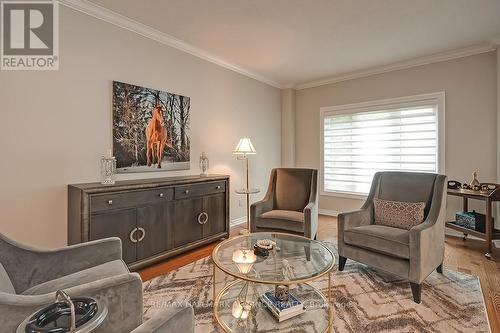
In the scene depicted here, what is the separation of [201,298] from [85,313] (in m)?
1.43

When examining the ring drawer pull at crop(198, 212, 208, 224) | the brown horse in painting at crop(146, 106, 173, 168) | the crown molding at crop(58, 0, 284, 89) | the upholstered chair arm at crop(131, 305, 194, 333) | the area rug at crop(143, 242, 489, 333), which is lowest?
the area rug at crop(143, 242, 489, 333)

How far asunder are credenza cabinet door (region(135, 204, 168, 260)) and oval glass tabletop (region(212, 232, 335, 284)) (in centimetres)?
93

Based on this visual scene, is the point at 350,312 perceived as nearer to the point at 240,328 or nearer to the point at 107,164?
the point at 240,328

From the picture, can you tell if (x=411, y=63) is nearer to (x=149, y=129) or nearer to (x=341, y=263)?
(x=341, y=263)

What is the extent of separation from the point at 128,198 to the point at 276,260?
152 cm

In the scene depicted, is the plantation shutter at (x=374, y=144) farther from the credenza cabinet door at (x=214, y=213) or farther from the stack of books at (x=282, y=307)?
the stack of books at (x=282, y=307)

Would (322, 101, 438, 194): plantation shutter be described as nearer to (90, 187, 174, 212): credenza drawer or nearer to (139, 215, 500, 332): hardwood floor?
(139, 215, 500, 332): hardwood floor

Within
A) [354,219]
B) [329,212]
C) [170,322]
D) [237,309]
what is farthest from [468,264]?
[170,322]

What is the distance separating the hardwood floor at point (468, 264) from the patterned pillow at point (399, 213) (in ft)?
2.52

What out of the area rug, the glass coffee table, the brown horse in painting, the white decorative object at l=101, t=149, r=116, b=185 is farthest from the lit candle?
the brown horse in painting

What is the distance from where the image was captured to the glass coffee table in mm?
1593

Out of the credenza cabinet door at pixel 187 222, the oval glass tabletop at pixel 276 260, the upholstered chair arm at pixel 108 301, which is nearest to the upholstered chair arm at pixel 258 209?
the credenza cabinet door at pixel 187 222

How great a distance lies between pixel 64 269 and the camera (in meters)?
1.61

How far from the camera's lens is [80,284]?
1.41 meters
